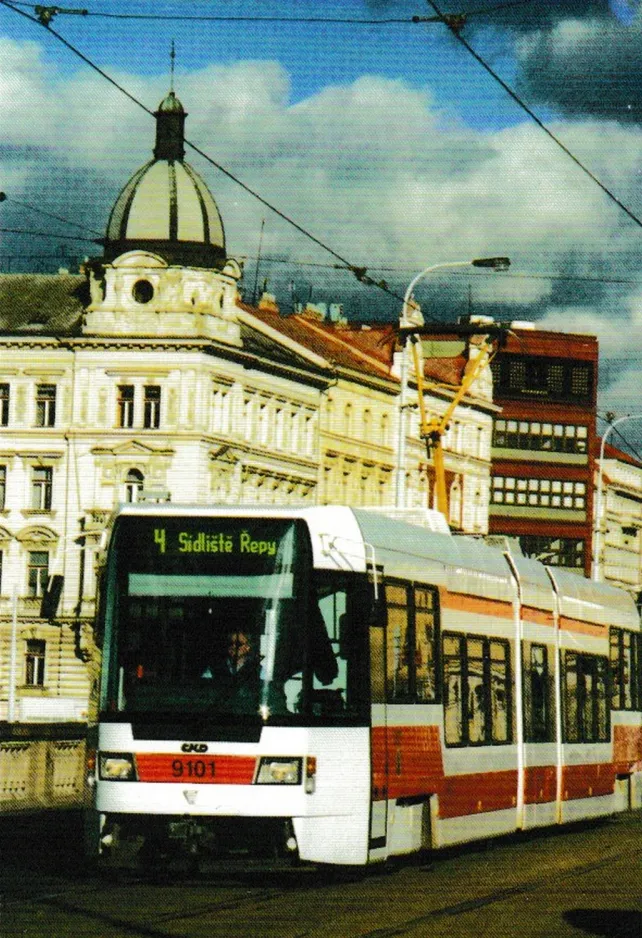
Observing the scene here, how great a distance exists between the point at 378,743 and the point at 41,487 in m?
63.5

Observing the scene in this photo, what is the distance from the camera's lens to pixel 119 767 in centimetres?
1519

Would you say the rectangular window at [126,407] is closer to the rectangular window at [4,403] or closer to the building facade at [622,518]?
the rectangular window at [4,403]

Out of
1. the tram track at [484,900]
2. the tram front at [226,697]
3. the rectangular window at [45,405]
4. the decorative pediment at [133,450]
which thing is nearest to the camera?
the tram track at [484,900]

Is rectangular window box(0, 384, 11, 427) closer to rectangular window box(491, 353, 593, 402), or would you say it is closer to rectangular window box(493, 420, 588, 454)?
rectangular window box(493, 420, 588, 454)

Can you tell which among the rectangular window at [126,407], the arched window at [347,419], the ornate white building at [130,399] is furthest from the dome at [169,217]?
the arched window at [347,419]

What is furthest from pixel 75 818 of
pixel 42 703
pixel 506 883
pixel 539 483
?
pixel 539 483

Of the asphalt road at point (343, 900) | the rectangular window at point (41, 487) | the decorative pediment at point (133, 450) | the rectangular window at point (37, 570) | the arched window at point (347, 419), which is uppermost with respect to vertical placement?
the arched window at point (347, 419)

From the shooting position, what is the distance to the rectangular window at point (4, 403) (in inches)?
3110

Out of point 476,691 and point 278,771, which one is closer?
point 278,771

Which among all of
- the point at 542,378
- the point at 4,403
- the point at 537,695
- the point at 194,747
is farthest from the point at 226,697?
the point at 542,378

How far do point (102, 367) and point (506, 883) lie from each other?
61995 mm

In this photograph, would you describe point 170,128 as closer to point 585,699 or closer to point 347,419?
point 347,419

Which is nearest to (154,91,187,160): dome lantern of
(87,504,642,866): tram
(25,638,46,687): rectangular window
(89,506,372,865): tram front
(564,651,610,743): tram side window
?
(25,638,46,687): rectangular window

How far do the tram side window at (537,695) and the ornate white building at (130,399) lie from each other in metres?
52.1
